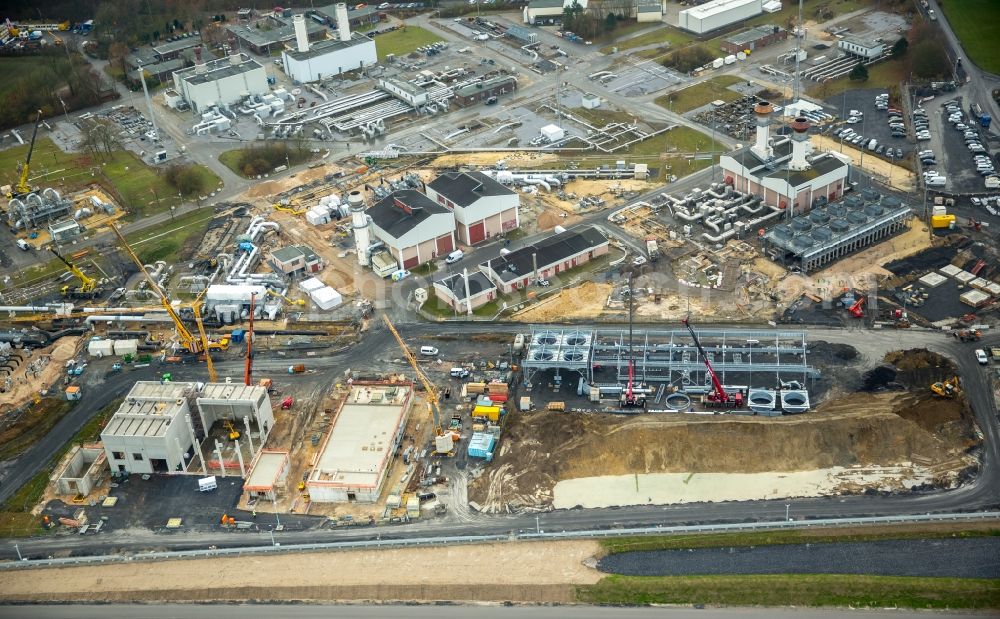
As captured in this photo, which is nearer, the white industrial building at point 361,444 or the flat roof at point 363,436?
the white industrial building at point 361,444

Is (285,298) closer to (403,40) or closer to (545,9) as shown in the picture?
(403,40)

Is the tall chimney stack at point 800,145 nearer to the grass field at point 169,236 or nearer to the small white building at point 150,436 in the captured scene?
the grass field at point 169,236

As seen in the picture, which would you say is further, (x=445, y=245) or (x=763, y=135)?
(x=763, y=135)

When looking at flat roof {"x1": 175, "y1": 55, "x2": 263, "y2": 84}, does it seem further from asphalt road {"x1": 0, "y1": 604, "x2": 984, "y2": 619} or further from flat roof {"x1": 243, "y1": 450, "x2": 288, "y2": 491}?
asphalt road {"x1": 0, "y1": 604, "x2": 984, "y2": 619}

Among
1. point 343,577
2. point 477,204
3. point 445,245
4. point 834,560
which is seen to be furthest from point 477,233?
point 834,560

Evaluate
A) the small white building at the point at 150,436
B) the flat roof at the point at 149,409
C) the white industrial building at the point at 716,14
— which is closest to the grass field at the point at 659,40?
the white industrial building at the point at 716,14

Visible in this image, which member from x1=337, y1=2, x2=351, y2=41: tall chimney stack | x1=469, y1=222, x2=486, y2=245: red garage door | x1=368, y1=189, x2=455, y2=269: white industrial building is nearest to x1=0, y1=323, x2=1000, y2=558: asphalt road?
x1=368, y1=189, x2=455, y2=269: white industrial building

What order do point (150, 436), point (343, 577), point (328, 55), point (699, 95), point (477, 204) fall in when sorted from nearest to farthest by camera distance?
point (343, 577)
point (150, 436)
point (477, 204)
point (699, 95)
point (328, 55)
